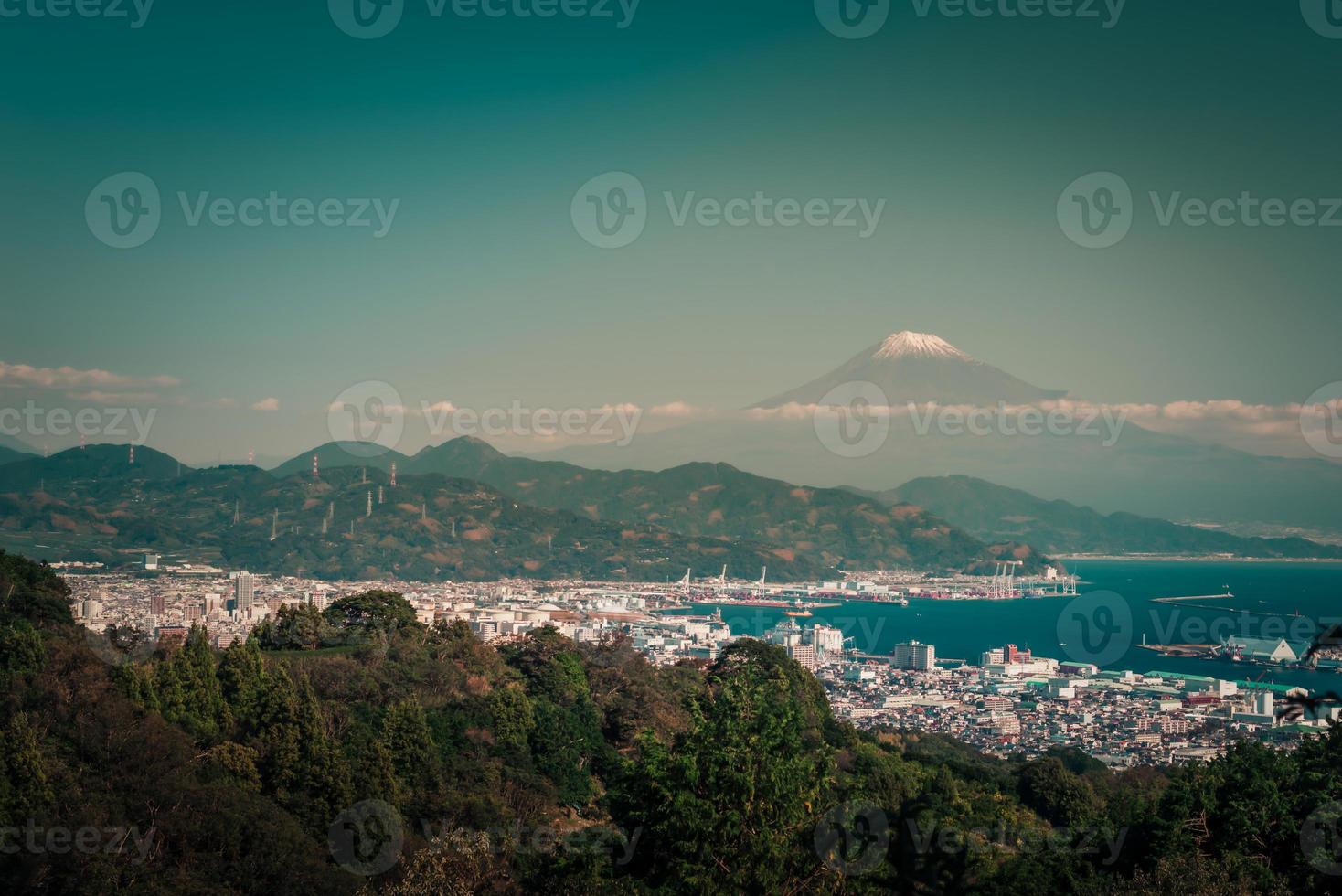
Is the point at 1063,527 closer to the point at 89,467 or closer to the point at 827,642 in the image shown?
the point at 827,642

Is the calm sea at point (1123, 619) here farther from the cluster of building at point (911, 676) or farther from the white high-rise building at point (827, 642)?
the white high-rise building at point (827, 642)

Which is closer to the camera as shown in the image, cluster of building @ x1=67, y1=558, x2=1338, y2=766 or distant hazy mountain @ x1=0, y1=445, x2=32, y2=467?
cluster of building @ x1=67, y1=558, x2=1338, y2=766

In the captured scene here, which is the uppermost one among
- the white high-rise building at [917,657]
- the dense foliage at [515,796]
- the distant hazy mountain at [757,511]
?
the distant hazy mountain at [757,511]

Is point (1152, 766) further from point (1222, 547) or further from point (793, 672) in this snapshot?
point (1222, 547)

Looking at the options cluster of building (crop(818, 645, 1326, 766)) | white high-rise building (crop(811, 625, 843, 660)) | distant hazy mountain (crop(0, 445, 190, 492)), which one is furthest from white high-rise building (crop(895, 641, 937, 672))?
distant hazy mountain (crop(0, 445, 190, 492))

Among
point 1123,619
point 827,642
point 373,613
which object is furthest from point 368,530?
point 373,613

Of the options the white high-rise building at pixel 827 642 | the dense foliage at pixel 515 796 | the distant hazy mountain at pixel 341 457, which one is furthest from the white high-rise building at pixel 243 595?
the distant hazy mountain at pixel 341 457

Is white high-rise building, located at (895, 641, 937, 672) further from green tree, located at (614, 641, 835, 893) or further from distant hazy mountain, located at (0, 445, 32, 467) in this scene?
distant hazy mountain, located at (0, 445, 32, 467)
